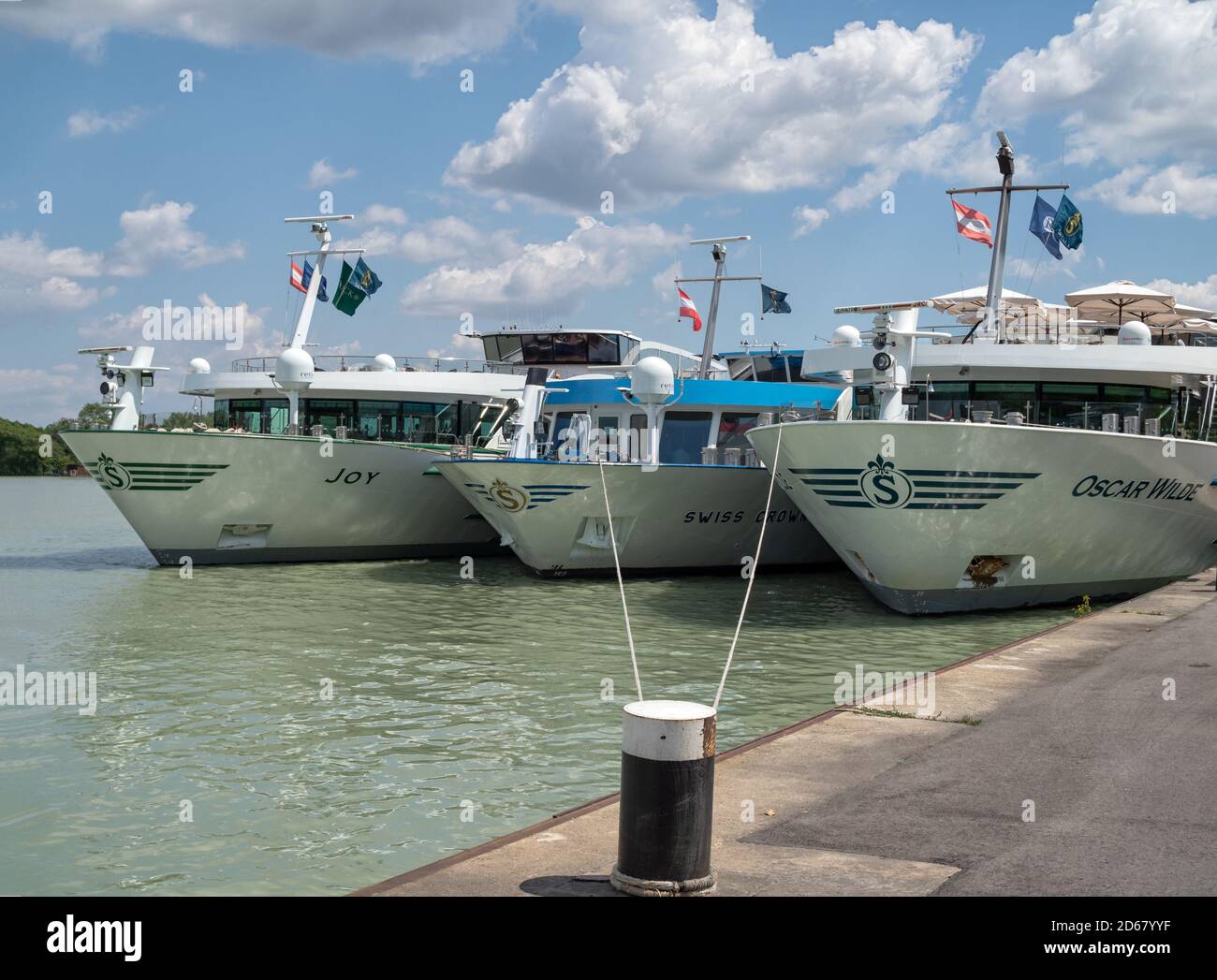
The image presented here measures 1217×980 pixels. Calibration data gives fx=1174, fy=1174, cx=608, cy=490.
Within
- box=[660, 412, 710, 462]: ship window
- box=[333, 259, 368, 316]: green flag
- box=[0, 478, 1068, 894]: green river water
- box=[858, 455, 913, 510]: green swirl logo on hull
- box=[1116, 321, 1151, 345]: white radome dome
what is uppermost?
box=[333, 259, 368, 316]: green flag

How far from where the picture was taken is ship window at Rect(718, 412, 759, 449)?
2069 cm

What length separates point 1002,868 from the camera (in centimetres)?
509

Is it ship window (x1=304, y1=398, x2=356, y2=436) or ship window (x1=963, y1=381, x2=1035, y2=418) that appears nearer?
ship window (x1=963, y1=381, x2=1035, y2=418)

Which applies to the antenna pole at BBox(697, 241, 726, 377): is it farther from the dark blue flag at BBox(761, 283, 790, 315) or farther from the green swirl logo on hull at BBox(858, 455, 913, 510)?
the green swirl logo on hull at BBox(858, 455, 913, 510)

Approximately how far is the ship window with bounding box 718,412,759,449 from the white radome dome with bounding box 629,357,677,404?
2128 millimetres

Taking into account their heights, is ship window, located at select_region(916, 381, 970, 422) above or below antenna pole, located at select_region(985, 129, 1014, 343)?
below

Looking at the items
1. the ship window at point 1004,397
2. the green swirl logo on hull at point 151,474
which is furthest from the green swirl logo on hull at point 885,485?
the green swirl logo on hull at point 151,474

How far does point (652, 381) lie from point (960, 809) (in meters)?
13.1

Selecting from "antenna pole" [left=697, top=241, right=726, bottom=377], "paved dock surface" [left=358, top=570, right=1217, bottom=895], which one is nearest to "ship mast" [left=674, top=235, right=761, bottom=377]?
"antenna pole" [left=697, top=241, right=726, bottom=377]

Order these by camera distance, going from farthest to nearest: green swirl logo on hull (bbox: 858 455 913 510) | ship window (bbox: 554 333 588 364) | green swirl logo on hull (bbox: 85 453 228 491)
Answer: ship window (bbox: 554 333 588 364), green swirl logo on hull (bbox: 85 453 228 491), green swirl logo on hull (bbox: 858 455 913 510)

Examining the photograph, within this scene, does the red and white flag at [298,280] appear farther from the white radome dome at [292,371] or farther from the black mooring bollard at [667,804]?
the black mooring bollard at [667,804]

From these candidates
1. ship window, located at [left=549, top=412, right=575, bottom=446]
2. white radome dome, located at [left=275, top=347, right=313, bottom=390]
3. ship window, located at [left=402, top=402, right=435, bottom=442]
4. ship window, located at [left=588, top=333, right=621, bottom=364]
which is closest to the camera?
white radome dome, located at [left=275, top=347, right=313, bottom=390]
